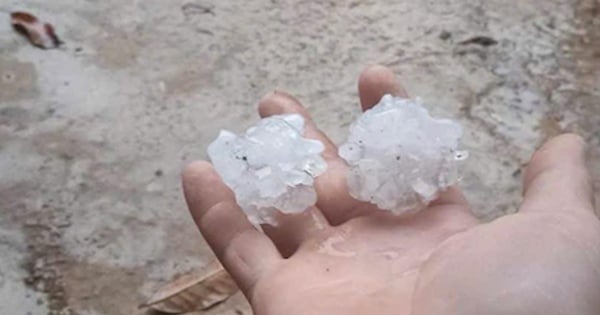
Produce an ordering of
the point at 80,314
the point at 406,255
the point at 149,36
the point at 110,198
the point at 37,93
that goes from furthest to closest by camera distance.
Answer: the point at 149,36 < the point at 37,93 < the point at 110,198 < the point at 80,314 < the point at 406,255

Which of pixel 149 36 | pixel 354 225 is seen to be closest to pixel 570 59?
pixel 149 36

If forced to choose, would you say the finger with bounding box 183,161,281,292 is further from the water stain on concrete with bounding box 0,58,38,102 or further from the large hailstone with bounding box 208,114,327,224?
the water stain on concrete with bounding box 0,58,38,102

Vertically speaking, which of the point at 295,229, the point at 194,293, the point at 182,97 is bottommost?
the point at 194,293

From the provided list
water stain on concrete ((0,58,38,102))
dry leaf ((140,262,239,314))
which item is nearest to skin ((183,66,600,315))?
dry leaf ((140,262,239,314))

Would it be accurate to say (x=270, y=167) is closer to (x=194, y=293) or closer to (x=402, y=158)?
(x=402, y=158)

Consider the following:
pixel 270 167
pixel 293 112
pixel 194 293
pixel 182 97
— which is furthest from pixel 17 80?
pixel 270 167

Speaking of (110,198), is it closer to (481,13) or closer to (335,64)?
(335,64)
